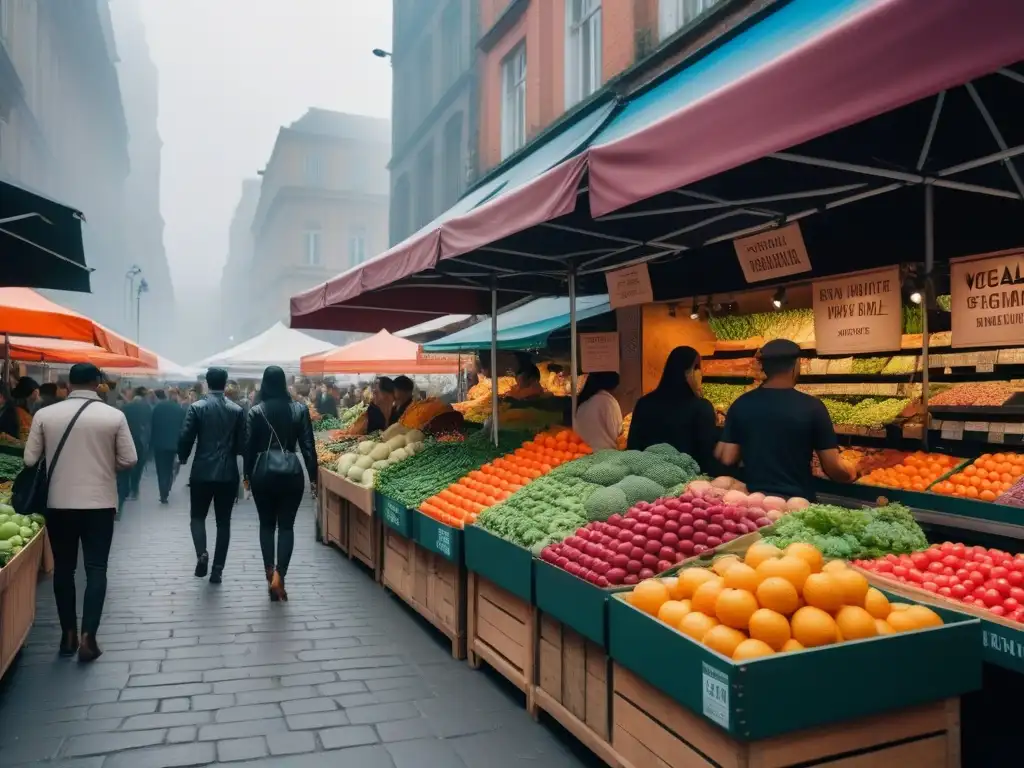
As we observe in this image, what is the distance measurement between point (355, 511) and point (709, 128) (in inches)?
259

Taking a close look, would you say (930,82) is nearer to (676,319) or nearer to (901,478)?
(901,478)

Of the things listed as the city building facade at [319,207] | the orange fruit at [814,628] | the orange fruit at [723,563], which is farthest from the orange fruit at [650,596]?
the city building facade at [319,207]

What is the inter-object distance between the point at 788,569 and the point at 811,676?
449 millimetres

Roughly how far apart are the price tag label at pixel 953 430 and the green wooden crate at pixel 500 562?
4.57 meters

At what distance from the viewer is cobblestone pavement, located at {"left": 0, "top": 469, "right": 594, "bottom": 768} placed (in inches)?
160

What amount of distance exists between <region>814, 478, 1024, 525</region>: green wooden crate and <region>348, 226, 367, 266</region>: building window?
5603 centimetres

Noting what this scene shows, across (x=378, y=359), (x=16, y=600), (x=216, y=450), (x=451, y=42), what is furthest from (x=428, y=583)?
(x=451, y=42)

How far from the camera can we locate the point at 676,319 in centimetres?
1105

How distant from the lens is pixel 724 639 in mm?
2955

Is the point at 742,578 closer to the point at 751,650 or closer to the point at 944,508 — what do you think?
the point at 751,650

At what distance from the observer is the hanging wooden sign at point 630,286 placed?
686cm

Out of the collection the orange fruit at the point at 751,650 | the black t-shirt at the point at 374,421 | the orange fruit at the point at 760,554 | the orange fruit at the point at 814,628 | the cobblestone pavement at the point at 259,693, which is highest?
the black t-shirt at the point at 374,421

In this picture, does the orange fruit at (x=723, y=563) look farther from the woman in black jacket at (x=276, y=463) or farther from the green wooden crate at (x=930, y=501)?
the woman in black jacket at (x=276, y=463)

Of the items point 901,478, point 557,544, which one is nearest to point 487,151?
point 901,478
